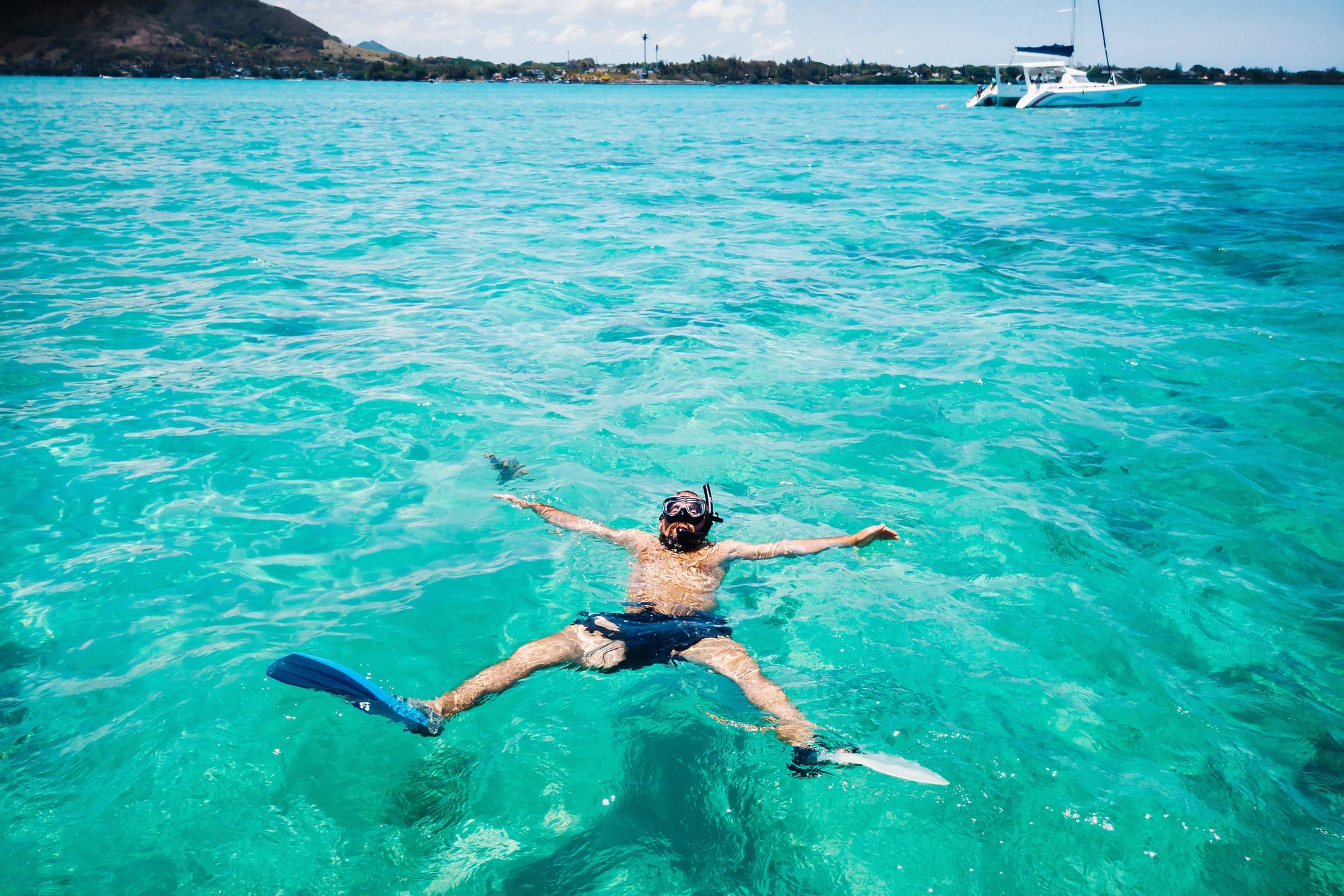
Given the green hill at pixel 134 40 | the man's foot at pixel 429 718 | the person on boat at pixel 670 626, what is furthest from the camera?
the green hill at pixel 134 40

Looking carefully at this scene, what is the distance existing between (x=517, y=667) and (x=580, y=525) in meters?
1.84

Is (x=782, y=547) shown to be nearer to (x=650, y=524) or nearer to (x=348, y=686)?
(x=650, y=524)

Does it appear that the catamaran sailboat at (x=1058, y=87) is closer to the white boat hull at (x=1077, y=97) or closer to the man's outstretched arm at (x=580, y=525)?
the white boat hull at (x=1077, y=97)

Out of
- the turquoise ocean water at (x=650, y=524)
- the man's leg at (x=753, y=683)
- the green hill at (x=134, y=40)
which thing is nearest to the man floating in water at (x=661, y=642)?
the man's leg at (x=753, y=683)

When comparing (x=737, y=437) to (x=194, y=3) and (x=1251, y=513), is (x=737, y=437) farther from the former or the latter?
(x=194, y=3)

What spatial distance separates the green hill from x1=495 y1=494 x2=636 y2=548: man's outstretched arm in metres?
191

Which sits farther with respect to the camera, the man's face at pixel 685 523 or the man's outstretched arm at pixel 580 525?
the man's outstretched arm at pixel 580 525

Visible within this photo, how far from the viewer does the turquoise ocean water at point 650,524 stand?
388cm

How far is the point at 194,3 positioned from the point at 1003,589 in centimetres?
26297

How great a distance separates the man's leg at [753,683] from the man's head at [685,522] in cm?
90

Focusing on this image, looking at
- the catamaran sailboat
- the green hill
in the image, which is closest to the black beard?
the catamaran sailboat

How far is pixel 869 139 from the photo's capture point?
148ft

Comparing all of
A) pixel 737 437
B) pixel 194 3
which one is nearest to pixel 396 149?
pixel 737 437

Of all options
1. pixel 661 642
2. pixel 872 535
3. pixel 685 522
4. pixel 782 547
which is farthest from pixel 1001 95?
pixel 661 642
